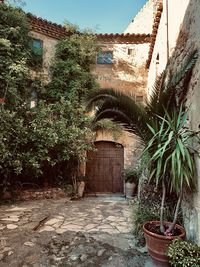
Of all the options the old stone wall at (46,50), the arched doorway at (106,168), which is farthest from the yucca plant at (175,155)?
the old stone wall at (46,50)

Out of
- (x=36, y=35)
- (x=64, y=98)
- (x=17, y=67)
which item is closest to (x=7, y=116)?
(x=17, y=67)

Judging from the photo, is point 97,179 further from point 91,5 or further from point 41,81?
point 91,5

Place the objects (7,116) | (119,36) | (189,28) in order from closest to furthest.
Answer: (189,28) → (7,116) → (119,36)

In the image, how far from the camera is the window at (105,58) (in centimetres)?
1052

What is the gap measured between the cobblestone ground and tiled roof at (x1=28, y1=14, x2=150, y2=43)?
6923 mm

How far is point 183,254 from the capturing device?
261 centimetres

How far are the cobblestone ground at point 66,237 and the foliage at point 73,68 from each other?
15.3 feet

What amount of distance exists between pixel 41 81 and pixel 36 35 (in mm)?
1931

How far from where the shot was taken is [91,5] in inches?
319

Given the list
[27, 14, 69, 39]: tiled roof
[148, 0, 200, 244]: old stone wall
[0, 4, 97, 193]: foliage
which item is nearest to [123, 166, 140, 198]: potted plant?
[0, 4, 97, 193]: foliage

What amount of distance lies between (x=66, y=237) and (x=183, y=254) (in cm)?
210

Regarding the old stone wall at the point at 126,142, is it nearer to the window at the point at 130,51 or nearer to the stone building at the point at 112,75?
the stone building at the point at 112,75

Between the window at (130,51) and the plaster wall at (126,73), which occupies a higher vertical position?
the window at (130,51)

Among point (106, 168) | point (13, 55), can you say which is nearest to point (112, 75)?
point (106, 168)
